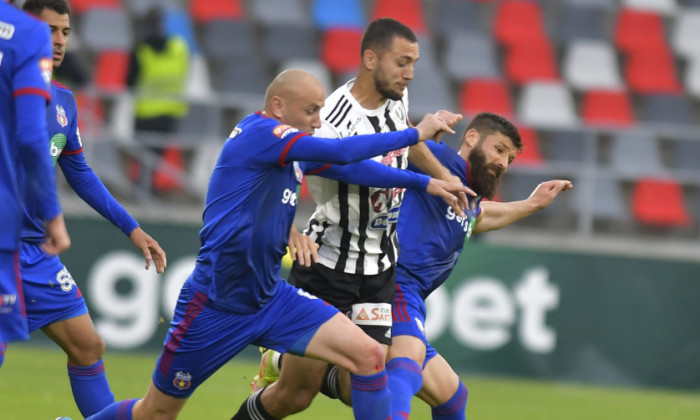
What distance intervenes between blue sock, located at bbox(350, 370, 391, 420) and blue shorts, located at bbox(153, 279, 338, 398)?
1.13 ft

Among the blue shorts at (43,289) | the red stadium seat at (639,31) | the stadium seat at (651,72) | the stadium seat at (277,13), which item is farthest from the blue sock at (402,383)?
the red stadium seat at (639,31)

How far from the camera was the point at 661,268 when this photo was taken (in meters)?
12.9

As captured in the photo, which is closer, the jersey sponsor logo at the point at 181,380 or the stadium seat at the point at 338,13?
the jersey sponsor logo at the point at 181,380

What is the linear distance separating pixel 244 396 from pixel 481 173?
3936mm

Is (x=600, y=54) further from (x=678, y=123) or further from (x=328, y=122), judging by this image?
(x=328, y=122)

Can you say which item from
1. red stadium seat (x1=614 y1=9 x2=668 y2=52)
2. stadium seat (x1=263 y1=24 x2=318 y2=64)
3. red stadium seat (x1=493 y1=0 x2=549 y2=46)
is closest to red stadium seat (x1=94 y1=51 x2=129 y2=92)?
stadium seat (x1=263 y1=24 x2=318 y2=64)

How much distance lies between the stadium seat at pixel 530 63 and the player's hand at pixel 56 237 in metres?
12.8

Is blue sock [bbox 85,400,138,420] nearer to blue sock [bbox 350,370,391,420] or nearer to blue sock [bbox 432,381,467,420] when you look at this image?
blue sock [bbox 350,370,391,420]

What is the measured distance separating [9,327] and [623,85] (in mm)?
13854

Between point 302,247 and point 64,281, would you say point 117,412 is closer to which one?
point 64,281

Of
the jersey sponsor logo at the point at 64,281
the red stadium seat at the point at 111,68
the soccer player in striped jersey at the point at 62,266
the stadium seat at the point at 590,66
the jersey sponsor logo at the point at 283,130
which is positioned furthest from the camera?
the stadium seat at the point at 590,66

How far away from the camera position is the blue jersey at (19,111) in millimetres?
4652

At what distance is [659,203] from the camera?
14.0 metres

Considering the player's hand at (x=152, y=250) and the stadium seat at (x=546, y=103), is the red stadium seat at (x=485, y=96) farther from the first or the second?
the player's hand at (x=152, y=250)
